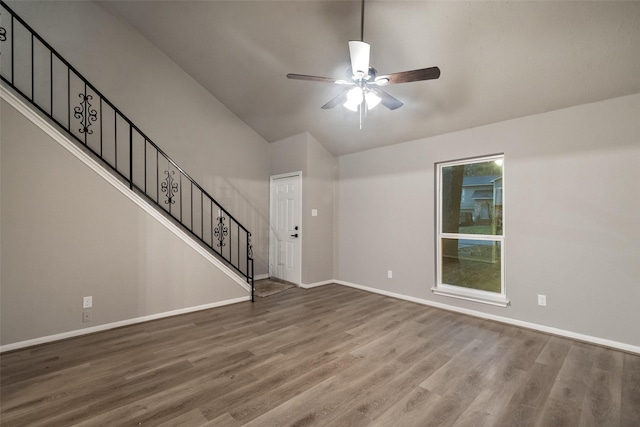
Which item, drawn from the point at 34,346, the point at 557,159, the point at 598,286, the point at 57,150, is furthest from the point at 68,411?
the point at 557,159

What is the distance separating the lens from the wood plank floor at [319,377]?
1879 millimetres

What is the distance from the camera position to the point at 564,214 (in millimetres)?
3162

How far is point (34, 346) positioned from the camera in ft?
9.20

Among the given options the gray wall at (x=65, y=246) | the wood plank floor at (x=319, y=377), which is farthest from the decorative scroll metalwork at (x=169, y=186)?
the wood plank floor at (x=319, y=377)

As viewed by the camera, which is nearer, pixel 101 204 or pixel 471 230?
pixel 101 204

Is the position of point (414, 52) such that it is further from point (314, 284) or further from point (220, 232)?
point (220, 232)

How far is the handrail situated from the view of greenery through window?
300 cm

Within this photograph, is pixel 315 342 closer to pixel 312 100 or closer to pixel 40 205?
pixel 40 205

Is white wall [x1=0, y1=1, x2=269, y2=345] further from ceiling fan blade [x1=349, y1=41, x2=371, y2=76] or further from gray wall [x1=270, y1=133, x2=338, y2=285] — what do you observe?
ceiling fan blade [x1=349, y1=41, x2=371, y2=76]

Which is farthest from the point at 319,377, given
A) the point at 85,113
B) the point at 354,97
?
the point at 85,113

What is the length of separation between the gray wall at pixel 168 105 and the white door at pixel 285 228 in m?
0.18

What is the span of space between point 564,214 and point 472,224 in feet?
3.36

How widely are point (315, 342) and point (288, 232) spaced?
2760mm

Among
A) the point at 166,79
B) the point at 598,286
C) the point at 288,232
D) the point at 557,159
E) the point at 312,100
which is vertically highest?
the point at 166,79
